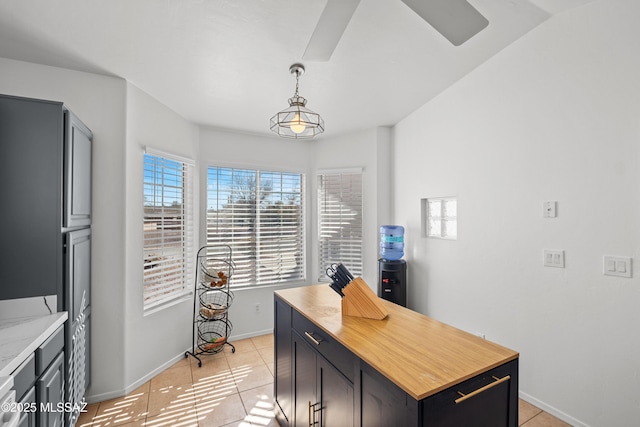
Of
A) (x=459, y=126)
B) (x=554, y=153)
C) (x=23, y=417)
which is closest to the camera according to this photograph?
(x=23, y=417)

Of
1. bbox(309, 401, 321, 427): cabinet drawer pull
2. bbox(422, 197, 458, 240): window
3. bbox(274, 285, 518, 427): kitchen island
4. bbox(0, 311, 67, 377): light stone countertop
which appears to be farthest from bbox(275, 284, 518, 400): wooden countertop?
bbox(422, 197, 458, 240): window

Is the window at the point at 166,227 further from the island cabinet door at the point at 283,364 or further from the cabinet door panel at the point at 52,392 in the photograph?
the island cabinet door at the point at 283,364

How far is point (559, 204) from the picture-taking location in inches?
84.0

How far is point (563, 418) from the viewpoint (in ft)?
6.92

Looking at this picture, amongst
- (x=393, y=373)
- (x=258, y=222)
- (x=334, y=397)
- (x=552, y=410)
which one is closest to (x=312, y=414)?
(x=334, y=397)

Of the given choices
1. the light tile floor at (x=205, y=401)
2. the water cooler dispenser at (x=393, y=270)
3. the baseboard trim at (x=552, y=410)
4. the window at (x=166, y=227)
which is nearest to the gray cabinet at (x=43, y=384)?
the light tile floor at (x=205, y=401)

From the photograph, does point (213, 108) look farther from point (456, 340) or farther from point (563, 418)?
point (563, 418)

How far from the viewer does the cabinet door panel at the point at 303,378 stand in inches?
64.8

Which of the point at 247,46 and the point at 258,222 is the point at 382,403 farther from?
the point at 258,222

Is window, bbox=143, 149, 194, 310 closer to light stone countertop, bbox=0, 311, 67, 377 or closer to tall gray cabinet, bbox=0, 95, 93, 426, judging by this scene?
tall gray cabinet, bbox=0, 95, 93, 426

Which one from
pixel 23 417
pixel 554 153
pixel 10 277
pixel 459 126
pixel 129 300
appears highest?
pixel 459 126

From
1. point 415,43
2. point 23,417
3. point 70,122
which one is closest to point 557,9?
point 415,43

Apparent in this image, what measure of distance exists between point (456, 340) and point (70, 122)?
2570 mm

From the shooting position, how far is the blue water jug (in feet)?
11.6
